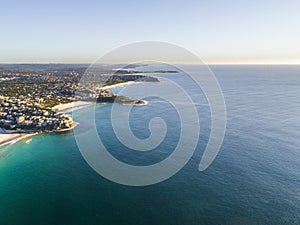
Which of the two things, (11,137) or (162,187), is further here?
(11,137)

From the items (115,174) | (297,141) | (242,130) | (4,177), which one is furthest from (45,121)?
(297,141)

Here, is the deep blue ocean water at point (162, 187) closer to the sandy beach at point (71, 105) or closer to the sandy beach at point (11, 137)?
the sandy beach at point (11, 137)

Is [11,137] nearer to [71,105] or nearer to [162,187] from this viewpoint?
[71,105]

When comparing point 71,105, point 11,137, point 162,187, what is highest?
point 71,105

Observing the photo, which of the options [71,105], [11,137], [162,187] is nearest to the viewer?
[162,187]

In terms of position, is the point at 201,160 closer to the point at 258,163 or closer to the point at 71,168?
the point at 258,163

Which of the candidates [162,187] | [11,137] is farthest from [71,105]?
[162,187]

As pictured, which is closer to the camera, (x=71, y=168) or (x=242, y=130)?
(x=71, y=168)

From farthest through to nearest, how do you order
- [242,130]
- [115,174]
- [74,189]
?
[242,130], [115,174], [74,189]
